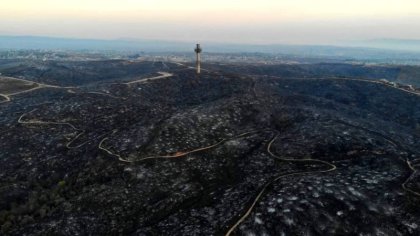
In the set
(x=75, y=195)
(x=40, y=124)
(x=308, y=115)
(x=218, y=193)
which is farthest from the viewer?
(x=308, y=115)

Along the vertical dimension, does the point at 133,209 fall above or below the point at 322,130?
below

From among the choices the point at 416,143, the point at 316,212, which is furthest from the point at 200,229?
the point at 416,143

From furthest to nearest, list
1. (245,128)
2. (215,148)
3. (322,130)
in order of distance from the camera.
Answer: (245,128) → (322,130) → (215,148)

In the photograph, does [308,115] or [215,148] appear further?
[308,115]

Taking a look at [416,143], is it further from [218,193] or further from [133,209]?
[133,209]

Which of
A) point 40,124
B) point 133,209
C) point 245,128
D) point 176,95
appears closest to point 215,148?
point 245,128

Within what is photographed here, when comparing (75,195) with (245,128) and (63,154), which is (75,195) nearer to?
(63,154)
